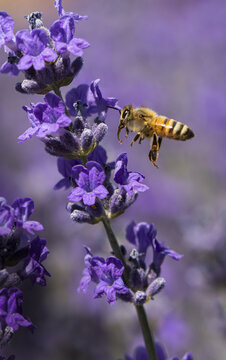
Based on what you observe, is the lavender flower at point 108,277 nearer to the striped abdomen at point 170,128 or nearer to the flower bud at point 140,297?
the flower bud at point 140,297

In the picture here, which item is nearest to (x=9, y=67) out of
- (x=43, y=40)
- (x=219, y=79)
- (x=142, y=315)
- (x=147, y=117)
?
(x=43, y=40)

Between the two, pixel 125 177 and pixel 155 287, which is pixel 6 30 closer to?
pixel 125 177

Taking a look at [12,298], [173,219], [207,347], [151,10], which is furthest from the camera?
[151,10]

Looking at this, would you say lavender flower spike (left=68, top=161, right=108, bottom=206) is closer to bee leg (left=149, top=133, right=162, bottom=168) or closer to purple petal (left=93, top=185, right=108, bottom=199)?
purple petal (left=93, top=185, right=108, bottom=199)

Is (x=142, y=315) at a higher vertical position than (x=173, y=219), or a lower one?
higher

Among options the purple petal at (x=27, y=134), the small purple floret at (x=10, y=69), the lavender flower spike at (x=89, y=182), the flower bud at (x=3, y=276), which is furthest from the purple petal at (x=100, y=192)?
the small purple floret at (x=10, y=69)

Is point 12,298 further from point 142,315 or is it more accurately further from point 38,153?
point 38,153
